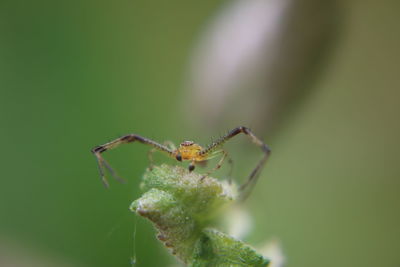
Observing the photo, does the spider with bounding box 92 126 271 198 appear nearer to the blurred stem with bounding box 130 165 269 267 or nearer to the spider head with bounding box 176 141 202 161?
the spider head with bounding box 176 141 202 161

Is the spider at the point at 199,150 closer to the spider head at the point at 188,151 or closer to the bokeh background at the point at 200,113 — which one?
the spider head at the point at 188,151

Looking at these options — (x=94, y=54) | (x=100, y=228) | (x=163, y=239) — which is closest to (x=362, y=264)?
(x=100, y=228)

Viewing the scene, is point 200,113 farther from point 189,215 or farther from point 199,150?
point 189,215

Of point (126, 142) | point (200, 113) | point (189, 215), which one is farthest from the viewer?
point (200, 113)

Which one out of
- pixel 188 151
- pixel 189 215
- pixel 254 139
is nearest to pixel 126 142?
Result: pixel 188 151

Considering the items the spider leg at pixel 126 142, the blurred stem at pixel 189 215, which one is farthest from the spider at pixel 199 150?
the blurred stem at pixel 189 215
